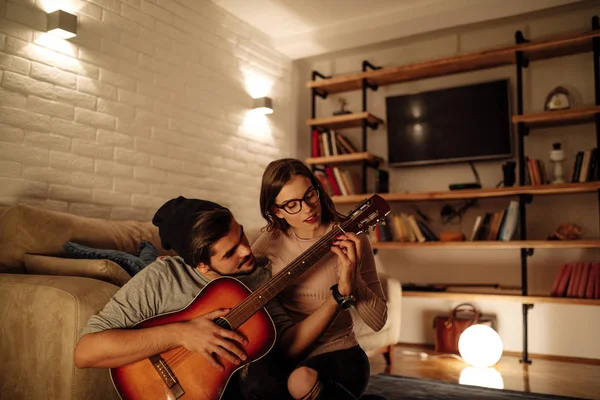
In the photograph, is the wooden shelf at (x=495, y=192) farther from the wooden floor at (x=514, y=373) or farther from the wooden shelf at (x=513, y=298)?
the wooden floor at (x=514, y=373)

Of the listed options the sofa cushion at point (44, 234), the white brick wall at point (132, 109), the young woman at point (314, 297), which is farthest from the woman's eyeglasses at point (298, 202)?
the white brick wall at point (132, 109)

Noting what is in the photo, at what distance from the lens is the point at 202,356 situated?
123cm

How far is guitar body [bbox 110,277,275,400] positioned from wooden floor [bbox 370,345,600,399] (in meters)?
1.91

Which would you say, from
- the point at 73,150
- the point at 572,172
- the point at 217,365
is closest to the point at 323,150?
the point at 572,172

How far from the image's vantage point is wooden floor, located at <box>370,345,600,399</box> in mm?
2715

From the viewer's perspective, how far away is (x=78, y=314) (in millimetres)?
1413

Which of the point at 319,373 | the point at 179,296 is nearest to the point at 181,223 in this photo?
the point at 179,296

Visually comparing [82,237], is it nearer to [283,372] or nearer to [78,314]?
[78,314]

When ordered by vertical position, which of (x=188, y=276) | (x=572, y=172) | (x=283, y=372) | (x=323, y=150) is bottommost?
Answer: (x=283, y=372)

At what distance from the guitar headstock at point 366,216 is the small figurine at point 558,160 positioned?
2.59m

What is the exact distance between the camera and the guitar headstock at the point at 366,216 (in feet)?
4.42

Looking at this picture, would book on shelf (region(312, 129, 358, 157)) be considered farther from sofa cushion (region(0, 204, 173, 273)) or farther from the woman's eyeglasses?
the woman's eyeglasses

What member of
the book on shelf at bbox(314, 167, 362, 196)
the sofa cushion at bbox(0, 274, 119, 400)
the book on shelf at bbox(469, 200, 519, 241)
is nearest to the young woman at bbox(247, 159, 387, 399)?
the sofa cushion at bbox(0, 274, 119, 400)

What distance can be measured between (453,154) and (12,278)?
316 centimetres
